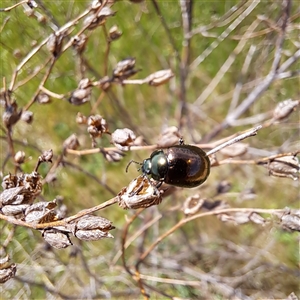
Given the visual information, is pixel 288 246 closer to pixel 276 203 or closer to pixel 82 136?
pixel 276 203

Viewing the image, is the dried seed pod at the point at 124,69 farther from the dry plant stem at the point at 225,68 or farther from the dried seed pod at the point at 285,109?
the dry plant stem at the point at 225,68

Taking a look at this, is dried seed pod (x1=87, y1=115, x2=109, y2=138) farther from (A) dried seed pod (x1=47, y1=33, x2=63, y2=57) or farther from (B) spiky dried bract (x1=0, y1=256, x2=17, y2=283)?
(B) spiky dried bract (x1=0, y1=256, x2=17, y2=283)

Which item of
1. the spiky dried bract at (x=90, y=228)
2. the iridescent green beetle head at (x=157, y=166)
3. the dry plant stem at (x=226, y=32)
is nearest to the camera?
the spiky dried bract at (x=90, y=228)

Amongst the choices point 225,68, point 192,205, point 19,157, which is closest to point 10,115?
point 19,157

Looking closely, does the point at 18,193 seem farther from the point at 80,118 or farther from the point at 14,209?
the point at 80,118

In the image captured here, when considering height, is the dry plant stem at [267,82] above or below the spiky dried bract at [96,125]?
below

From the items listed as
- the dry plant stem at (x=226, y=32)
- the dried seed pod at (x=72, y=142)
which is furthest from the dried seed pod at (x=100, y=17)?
the dry plant stem at (x=226, y=32)

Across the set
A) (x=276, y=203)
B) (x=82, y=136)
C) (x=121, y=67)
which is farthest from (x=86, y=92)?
(x=276, y=203)
